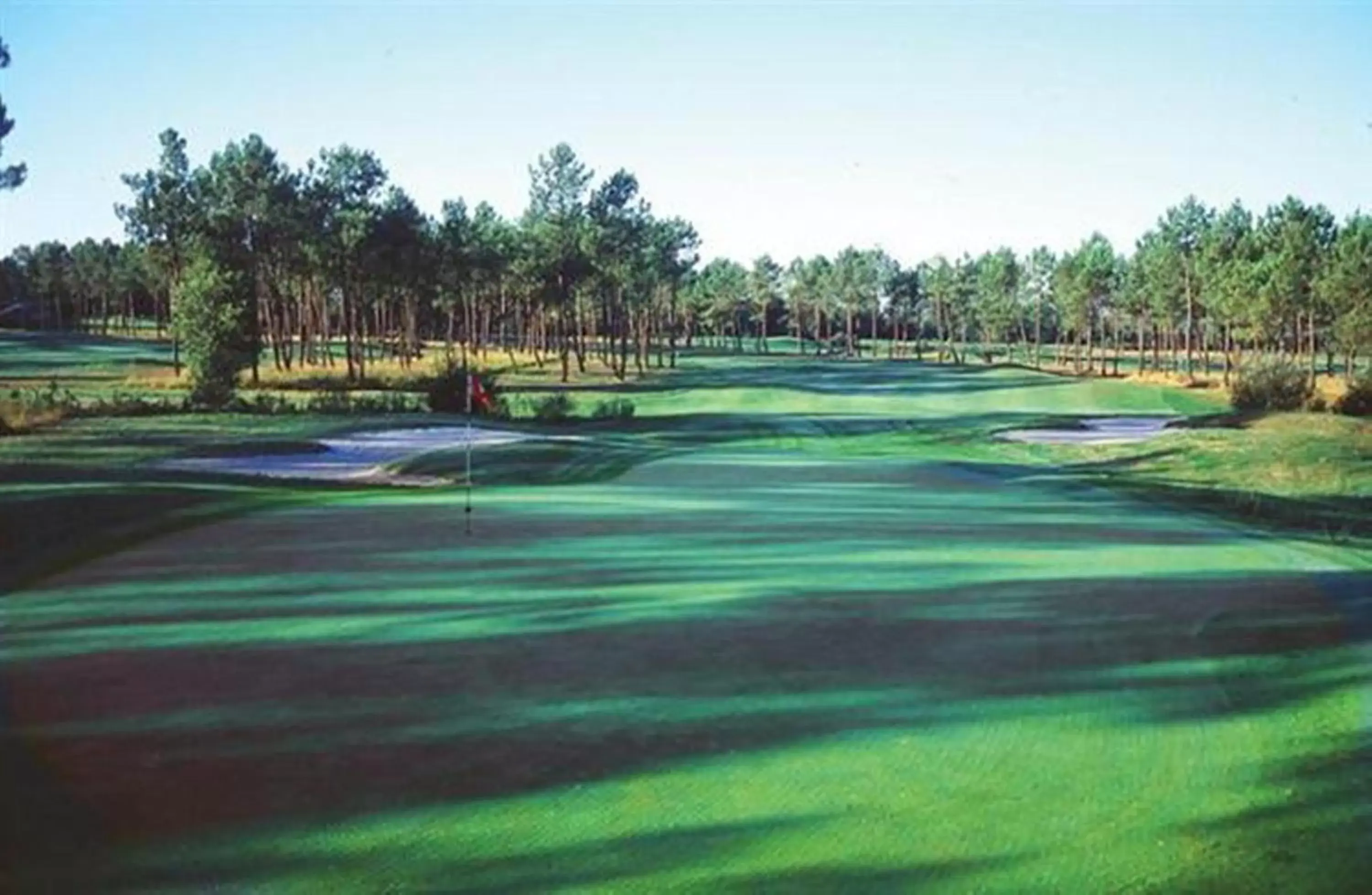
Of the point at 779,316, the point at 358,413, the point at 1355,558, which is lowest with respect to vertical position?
the point at 1355,558

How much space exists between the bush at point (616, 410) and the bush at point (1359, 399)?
43.0 feet

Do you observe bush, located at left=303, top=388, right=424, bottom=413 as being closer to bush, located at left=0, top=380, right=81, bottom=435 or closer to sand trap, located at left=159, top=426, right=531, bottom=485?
sand trap, located at left=159, top=426, right=531, bottom=485

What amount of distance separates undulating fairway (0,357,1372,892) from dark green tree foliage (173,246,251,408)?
3.77 metres

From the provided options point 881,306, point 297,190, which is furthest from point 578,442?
point 881,306

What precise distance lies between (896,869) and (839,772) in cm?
101

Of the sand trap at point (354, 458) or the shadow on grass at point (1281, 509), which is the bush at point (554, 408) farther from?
the shadow on grass at point (1281, 509)

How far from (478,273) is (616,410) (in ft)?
14.6

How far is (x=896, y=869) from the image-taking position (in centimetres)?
460

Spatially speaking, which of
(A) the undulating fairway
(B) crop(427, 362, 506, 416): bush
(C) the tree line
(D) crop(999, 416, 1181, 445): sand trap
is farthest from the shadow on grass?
(B) crop(427, 362, 506, 416): bush

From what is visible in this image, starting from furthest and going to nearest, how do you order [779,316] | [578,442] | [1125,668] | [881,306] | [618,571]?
[881,306] < [779,316] < [578,442] < [618,571] < [1125,668]

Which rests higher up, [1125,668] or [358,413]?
[358,413]

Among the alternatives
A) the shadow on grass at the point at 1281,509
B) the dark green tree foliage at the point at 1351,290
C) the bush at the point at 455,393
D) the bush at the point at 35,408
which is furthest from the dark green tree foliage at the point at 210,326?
the dark green tree foliage at the point at 1351,290

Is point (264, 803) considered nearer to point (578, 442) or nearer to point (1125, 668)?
point (1125, 668)

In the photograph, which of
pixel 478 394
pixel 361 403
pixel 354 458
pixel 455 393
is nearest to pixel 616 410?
pixel 455 393
